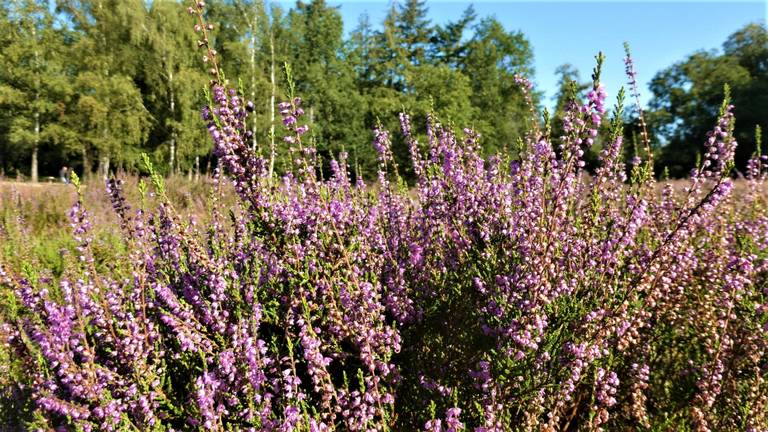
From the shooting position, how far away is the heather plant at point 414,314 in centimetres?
215

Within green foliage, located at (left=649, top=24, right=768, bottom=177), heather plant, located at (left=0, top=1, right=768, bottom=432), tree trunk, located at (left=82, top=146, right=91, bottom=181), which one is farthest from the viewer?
green foliage, located at (left=649, top=24, right=768, bottom=177)

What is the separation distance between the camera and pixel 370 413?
2.15 m

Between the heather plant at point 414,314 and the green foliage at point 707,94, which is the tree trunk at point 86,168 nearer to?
the heather plant at point 414,314

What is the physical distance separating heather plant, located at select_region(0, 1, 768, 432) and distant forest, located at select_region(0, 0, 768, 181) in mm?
19042

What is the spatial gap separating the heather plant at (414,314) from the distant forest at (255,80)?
1904 cm

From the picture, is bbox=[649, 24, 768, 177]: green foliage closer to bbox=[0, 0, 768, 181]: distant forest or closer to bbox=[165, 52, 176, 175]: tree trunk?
bbox=[0, 0, 768, 181]: distant forest

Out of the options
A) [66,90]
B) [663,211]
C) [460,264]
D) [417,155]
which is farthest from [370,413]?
[66,90]

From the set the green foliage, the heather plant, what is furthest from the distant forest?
the heather plant

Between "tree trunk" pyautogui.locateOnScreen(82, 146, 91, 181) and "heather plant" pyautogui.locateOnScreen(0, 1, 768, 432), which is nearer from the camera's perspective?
"heather plant" pyautogui.locateOnScreen(0, 1, 768, 432)

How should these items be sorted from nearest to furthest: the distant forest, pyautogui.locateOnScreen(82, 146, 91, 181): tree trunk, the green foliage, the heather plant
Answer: the heather plant, pyautogui.locateOnScreen(82, 146, 91, 181): tree trunk, the distant forest, the green foliage

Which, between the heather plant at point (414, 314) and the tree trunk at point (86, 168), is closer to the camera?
the heather plant at point (414, 314)

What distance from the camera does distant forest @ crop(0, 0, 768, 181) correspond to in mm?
28516

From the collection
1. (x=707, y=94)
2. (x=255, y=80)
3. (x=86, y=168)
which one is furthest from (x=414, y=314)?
(x=707, y=94)

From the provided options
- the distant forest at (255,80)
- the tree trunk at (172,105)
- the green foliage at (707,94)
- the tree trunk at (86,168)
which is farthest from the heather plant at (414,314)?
the green foliage at (707,94)
